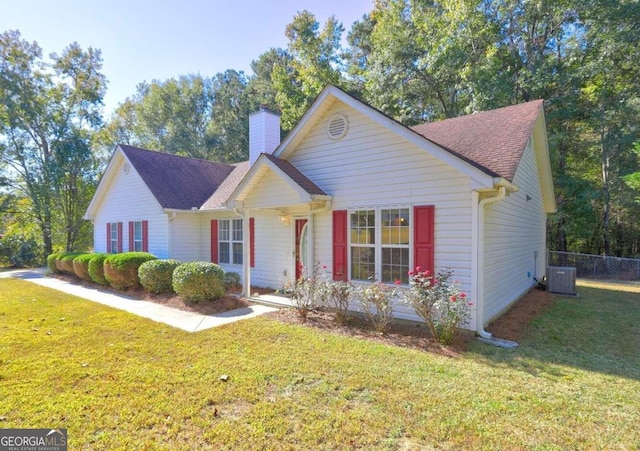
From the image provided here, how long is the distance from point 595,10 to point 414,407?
19783mm

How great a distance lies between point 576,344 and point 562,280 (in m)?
5.65

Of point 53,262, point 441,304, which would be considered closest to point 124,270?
point 53,262

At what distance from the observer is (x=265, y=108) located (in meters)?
12.1

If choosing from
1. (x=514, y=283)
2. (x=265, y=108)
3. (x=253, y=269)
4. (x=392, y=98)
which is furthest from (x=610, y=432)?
(x=392, y=98)

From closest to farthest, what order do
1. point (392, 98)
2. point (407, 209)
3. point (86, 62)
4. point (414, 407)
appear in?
point (414, 407)
point (407, 209)
point (392, 98)
point (86, 62)

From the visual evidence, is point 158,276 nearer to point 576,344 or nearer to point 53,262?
point 53,262

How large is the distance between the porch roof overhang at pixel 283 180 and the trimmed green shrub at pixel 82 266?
288 inches

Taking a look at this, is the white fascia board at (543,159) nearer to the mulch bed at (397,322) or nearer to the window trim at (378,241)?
the mulch bed at (397,322)

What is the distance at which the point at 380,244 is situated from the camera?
7102mm

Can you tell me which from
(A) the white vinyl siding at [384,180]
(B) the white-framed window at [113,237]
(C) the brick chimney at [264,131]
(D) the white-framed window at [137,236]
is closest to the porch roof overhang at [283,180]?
(A) the white vinyl siding at [384,180]

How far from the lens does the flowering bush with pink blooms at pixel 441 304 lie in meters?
5.52

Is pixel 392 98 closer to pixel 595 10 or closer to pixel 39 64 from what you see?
pixel 595 10

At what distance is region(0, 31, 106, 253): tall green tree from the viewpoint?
1919 cm

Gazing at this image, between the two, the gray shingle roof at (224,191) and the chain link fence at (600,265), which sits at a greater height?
the gray shingle roof at (224,191)
